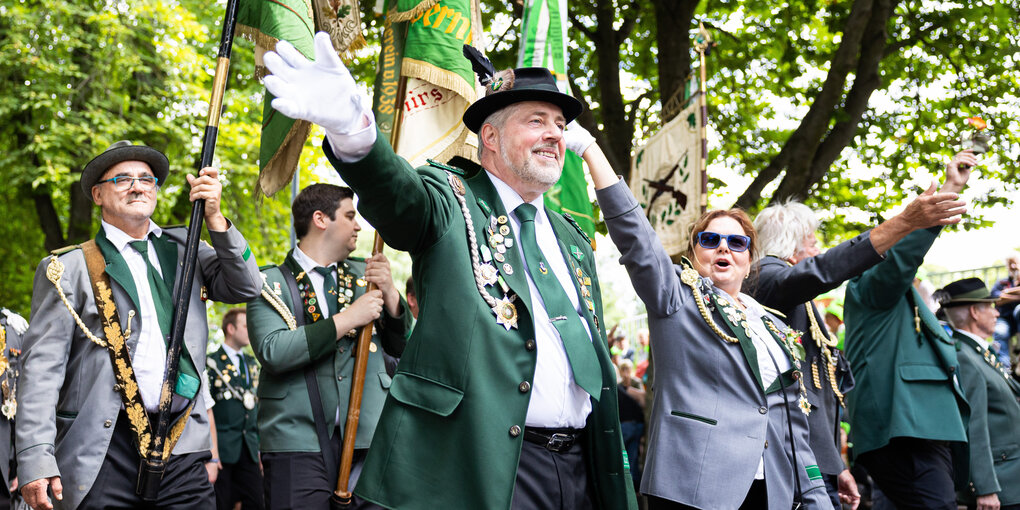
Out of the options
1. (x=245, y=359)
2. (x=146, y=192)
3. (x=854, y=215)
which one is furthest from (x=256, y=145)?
(x=146, y=192)

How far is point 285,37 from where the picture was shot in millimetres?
5027

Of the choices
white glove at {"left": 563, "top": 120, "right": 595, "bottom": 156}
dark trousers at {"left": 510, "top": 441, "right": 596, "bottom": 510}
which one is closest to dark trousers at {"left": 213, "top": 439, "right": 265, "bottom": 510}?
white glove at {"left": 563, "top": 120, "right": 595, "bottom": 156}

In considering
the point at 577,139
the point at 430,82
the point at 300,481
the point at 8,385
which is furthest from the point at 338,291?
the point at 577,139

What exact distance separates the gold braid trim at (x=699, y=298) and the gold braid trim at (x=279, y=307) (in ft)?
6.56

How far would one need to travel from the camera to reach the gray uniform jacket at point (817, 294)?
15.6 ft

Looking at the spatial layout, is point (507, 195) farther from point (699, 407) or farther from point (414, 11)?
point (414, 11)

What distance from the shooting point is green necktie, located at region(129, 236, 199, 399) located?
4.26m

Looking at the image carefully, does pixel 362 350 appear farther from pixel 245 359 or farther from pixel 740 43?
pixel 740 43

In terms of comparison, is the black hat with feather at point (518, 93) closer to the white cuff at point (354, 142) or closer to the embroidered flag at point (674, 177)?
the white cuff at point (354, 142)

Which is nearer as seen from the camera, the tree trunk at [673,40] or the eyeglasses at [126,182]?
the eyeglasses at [126,182]

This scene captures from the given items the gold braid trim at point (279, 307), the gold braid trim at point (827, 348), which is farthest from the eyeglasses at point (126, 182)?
the gold braid trim at point (827, 348)

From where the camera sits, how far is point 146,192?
4.48 meters

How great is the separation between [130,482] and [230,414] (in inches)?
194

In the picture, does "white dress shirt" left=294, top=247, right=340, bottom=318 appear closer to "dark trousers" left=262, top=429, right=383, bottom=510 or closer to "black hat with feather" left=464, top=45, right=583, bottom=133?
"dark trousers" left=262, top=429, right=383, bottom=510
